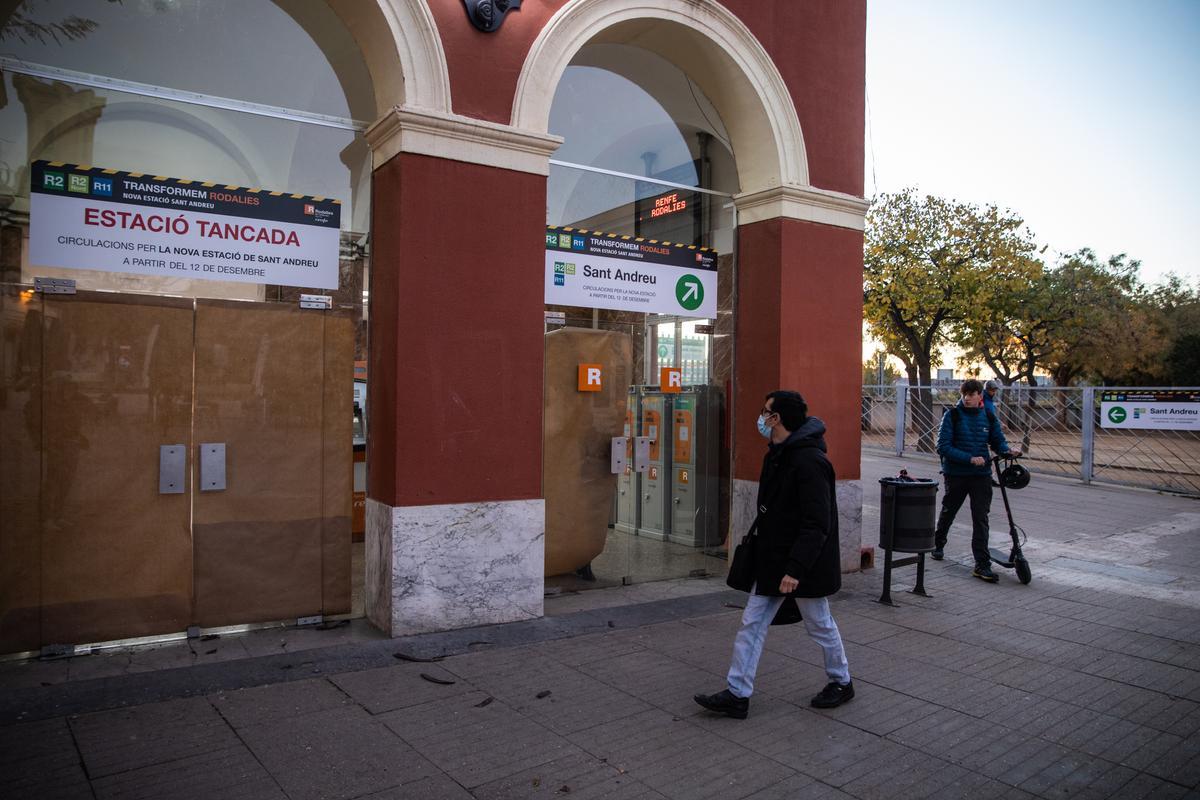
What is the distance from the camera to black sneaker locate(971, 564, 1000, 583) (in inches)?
321

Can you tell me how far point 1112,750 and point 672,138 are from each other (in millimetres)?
6586

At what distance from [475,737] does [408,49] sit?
4.67m

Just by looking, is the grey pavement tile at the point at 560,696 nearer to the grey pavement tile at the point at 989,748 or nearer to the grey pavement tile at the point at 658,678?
the grey pavement tile at the point at 658,678

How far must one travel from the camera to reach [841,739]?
4355 millimetres

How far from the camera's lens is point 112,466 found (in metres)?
5.55

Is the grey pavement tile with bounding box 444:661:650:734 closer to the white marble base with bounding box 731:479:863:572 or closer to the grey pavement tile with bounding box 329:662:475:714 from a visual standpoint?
the grey pavement tile with bounding box 329:662:475:714

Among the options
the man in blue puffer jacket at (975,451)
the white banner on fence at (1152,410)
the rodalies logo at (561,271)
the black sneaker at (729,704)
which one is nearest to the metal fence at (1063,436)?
the white banner on fence at (1152,410)

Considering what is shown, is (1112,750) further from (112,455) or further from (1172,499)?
(1172,499)

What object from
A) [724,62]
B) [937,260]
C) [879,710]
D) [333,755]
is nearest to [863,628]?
[879,710]

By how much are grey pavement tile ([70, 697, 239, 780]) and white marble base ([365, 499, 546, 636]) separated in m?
1.58

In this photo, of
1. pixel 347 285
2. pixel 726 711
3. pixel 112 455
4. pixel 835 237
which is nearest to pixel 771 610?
pixel 726 711

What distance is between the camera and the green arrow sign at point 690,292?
8.13 m

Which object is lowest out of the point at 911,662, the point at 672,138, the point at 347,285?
the point at 911,662

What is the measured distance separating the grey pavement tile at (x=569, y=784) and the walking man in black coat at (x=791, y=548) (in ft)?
2.95
